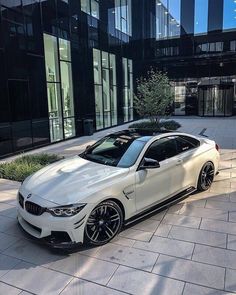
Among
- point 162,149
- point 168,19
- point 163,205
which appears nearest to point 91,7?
point 168,19

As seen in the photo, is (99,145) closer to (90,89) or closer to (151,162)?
(151,162)

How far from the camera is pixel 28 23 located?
35.6 ft

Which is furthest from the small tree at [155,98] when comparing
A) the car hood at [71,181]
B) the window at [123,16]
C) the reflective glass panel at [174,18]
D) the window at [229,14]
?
the window at [229,14]

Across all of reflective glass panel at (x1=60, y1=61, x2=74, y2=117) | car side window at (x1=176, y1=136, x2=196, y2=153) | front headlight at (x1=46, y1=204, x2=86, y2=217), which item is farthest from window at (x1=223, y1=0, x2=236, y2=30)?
front headlight at (x1=46, y1=204, x2=86, y2=217)

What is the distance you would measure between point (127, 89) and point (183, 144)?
15.6m

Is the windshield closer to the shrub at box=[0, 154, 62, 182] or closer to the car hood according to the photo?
the car hood

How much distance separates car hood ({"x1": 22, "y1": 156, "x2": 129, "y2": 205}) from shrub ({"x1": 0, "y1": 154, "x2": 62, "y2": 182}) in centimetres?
264

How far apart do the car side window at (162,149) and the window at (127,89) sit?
15073 mm

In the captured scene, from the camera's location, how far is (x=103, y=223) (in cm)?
391

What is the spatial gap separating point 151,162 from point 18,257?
7.51ft

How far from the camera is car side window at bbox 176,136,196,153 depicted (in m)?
5.38

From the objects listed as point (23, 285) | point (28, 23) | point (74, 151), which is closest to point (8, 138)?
point (74, 151)

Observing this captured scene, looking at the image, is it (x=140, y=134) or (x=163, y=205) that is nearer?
(x=163, y=205)

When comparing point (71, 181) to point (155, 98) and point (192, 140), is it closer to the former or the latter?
point (192, 140)
